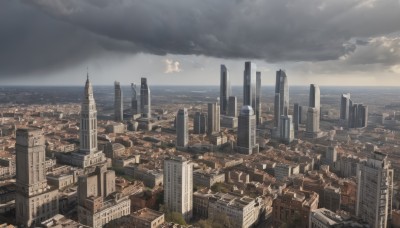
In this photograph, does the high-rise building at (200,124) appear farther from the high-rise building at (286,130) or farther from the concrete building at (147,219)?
the concrete building at (147,219)

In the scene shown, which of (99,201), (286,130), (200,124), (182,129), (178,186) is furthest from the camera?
(200,124)

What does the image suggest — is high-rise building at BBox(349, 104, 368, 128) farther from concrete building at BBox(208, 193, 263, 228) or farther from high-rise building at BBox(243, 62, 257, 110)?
concrete building at BBox(208, 193, 263, 228)

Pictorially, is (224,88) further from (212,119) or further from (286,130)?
(286,130)

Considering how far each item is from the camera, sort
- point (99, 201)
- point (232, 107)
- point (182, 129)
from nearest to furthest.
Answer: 1. point (99, 201)
2. point (182, 129)
3. point (232, 107)

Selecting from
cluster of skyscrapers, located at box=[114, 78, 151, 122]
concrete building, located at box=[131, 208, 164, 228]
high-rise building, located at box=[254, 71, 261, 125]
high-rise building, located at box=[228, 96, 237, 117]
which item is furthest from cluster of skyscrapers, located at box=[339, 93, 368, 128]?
concrete building, located at box=[131, 208, 164, 228]

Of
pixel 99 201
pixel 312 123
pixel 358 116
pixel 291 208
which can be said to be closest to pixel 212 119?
pixel 312 123
